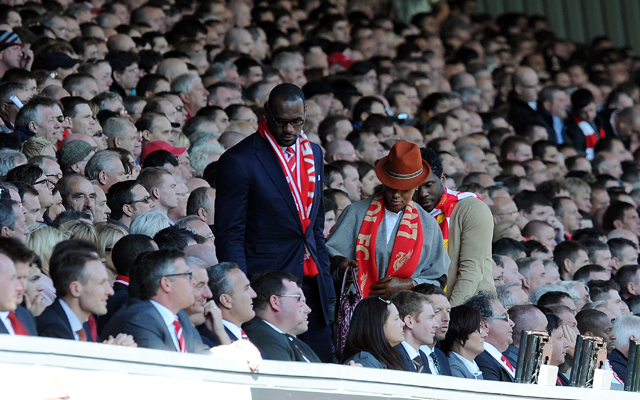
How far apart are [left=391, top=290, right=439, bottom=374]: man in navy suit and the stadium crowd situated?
11 millimetres

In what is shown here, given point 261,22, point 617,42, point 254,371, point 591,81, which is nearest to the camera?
point 254,371

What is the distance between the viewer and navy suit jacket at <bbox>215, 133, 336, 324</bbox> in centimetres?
480

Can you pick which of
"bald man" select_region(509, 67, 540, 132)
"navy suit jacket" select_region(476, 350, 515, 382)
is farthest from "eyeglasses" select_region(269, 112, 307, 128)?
"bald man" select_region(509, 67, 540, 132)

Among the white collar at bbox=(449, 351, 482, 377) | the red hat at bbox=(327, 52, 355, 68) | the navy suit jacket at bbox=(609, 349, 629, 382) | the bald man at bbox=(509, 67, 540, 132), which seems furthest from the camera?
the bald man at bbox=(509, 67, 540, 132)

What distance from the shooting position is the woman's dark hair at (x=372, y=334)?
16.1 feet

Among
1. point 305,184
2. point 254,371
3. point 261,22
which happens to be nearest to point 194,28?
point 261,22

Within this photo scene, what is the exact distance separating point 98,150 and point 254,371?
3250 mm

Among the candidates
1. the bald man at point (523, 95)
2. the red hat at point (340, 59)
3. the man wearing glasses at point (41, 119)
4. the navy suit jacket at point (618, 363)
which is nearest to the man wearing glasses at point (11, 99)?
the man wearing glasses at point (41, 119)

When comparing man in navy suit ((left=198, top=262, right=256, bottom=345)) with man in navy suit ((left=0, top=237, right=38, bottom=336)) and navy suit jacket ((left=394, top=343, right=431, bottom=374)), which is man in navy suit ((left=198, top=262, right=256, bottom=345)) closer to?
navy suit jacket ((left=394, top=343, right=431, bottom=374))

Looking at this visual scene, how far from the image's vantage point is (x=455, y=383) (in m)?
4.34

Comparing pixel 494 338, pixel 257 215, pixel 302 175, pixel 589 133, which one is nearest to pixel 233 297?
pixel 257 215

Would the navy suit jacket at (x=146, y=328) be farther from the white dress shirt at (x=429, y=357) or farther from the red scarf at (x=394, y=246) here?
the white dress shirt at (x=429, y=357)

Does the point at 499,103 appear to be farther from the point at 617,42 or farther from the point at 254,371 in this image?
the point at 254,371

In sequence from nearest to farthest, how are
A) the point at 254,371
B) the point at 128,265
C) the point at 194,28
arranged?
1. the point at 254,371
2. the point at 128,265
3. the point at 194,28
